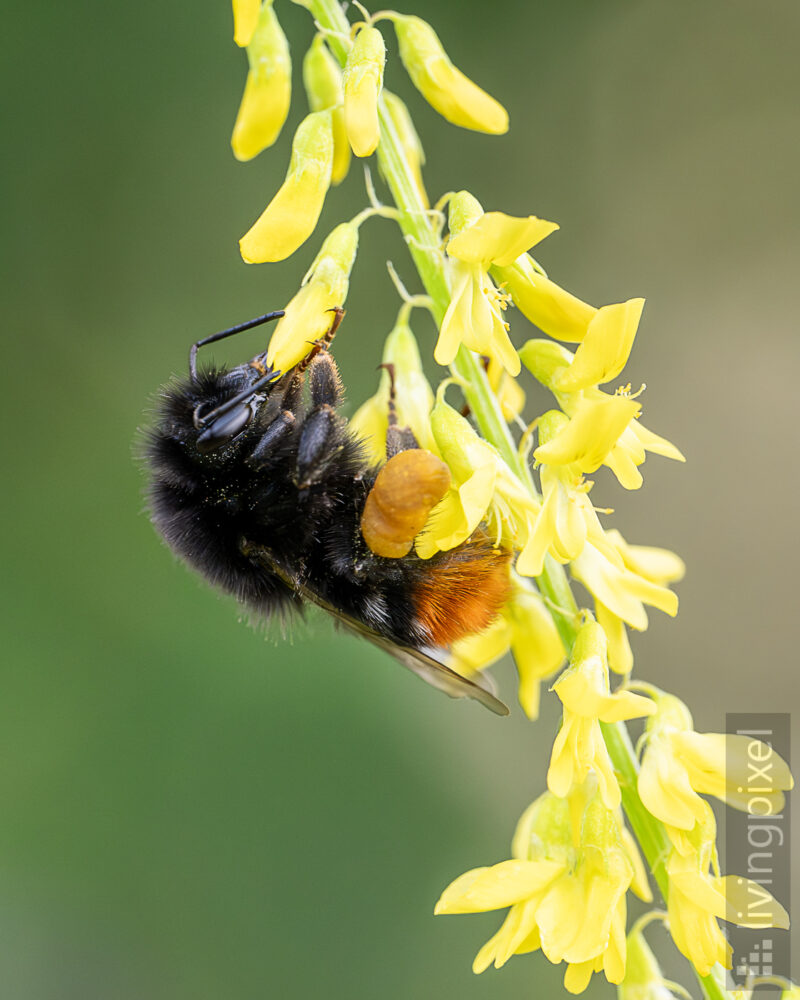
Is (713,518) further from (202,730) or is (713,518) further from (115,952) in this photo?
(115,952)

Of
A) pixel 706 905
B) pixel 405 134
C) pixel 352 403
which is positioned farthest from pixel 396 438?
pixel 352 403

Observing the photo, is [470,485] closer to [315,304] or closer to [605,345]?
[605,345]

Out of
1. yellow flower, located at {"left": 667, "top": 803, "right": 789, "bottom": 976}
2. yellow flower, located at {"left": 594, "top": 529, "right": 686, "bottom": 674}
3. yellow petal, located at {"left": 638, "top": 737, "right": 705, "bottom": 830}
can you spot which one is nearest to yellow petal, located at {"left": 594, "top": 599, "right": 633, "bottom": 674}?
yellow flower, located at {"left": 594, "top": 529, "right": 686, "bottom": 674}

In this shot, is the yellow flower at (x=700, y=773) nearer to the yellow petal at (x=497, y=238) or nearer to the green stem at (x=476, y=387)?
the green stem at (x=476, y=387)

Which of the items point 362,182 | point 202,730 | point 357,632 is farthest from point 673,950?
point 362,182

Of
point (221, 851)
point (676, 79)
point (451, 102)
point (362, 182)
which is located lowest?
point (221, 851)

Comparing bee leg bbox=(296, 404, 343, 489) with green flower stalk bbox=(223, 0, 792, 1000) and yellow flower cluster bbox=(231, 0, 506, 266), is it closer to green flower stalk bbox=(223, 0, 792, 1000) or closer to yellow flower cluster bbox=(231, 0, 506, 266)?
green flower stalk bbox=(223, 0, 792, 1000)
